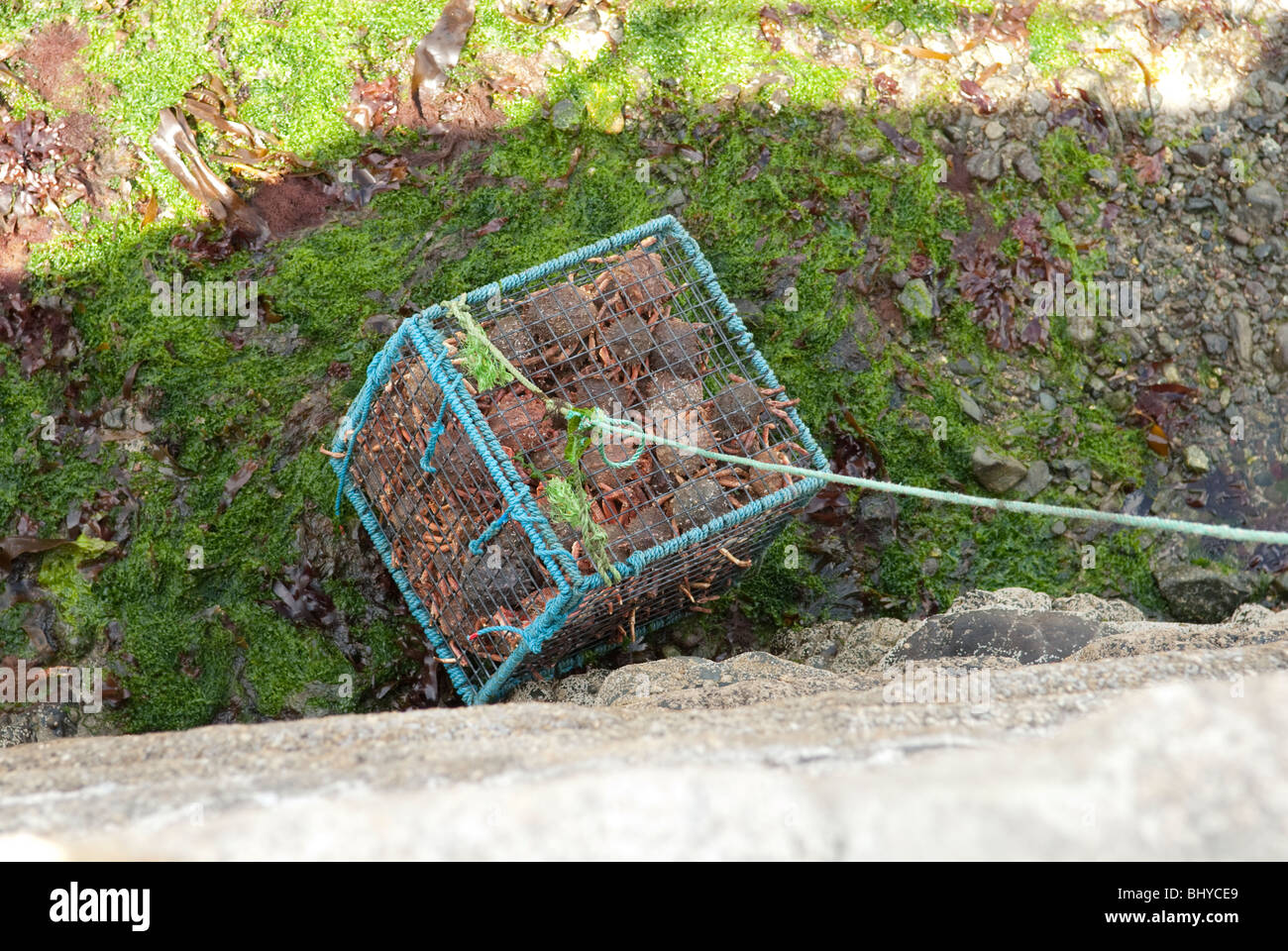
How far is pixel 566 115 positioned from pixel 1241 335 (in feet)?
9.87

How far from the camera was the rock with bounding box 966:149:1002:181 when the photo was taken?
4047 mm

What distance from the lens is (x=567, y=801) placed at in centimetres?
165

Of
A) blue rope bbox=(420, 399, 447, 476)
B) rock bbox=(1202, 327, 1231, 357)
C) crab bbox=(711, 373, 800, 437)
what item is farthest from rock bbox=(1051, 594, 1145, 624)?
blue rope bbox=(420, 399, 447, 476)

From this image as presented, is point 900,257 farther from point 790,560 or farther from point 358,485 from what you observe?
point 358,485

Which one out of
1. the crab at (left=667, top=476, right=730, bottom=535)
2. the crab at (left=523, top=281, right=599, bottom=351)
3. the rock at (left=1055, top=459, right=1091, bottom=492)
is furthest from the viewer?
the rock at (left=1055, top=459, right=1091, bottom=492)

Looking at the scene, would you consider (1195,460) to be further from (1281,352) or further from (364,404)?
(364,404)

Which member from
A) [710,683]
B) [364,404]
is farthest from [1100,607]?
[364,404]

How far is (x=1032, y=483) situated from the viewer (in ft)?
12.4

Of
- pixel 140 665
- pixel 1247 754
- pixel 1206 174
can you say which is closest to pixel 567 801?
pixel 1247 754

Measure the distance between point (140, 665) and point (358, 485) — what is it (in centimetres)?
101

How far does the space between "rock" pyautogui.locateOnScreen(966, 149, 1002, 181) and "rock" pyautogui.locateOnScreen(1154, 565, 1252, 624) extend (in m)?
1.83

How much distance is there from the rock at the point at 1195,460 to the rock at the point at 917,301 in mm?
1188

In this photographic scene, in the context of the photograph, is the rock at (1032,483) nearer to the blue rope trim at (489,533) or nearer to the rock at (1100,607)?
the rock at (1100,607)

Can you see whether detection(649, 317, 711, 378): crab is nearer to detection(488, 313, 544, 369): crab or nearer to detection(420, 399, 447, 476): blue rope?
detection(488, 313, 544, 369): crab
